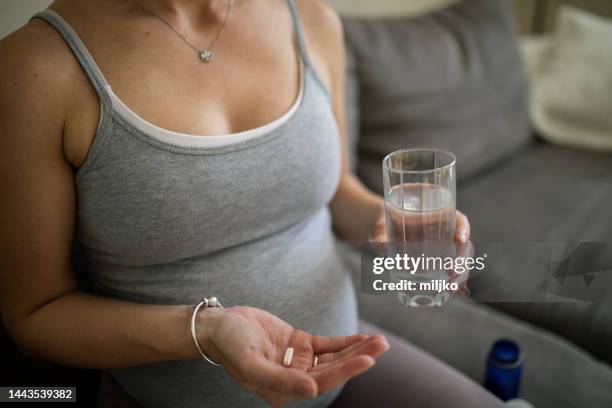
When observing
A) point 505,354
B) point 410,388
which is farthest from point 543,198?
point 410,388

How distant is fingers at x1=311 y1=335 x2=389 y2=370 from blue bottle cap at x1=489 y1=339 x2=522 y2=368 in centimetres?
53

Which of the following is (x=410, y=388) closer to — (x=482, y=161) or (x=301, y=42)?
(x=301, y=42)

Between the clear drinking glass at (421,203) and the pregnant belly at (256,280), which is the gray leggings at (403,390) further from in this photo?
the clear drinking glass at (421,203)

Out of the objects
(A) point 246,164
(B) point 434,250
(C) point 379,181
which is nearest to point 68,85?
(A) point 246,164

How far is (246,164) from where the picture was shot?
0.72 metres

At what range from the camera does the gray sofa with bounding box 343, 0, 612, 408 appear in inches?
45.1

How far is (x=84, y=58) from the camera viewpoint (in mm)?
653

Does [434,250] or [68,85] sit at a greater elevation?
[68,85]

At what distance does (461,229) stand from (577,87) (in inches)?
54.6

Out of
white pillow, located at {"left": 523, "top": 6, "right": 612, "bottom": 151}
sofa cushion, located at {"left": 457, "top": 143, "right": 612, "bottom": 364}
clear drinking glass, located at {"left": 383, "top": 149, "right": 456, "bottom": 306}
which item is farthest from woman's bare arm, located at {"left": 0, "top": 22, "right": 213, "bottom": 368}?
white pillow, located at {"left": 523, "top": 6, "right": 612, "bottom": 151}

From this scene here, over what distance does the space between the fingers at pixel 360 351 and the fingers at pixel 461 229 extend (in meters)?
0.18

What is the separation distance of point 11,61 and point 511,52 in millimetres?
1508

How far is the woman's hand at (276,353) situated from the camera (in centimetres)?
54

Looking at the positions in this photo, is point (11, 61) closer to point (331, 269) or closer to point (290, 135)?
point (290, 135)
